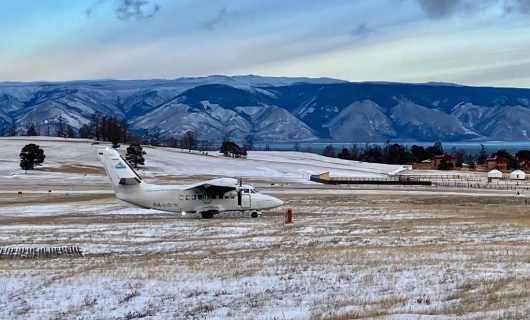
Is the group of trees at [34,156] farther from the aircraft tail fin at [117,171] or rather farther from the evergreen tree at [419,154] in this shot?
the evergreen tree at [419,154]

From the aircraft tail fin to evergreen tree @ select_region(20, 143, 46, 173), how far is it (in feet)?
225

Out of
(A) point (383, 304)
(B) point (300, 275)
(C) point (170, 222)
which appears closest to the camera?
(A) point (383, 304)

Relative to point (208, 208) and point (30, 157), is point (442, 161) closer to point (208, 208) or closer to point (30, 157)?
point (30, 157)

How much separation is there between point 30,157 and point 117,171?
231 feet

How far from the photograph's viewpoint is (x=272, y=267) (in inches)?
738

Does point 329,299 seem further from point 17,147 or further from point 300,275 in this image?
point 17,147

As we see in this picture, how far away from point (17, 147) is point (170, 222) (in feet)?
380

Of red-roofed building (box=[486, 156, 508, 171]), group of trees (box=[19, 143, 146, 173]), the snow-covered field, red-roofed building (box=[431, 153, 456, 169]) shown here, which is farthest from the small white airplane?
red-roofed building (box=[486, 156, 508, 171])

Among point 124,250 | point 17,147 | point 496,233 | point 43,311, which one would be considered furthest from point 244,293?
point 17,147

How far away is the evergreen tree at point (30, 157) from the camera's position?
9994 cm

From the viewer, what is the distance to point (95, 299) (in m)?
15.0

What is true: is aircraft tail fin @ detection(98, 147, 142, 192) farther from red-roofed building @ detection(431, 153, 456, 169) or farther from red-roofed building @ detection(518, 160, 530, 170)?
red-roofed building @ detection(518, 160, 530, 170)

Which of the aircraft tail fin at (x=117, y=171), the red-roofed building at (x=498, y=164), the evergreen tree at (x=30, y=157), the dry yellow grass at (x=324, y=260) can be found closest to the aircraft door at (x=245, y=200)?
the dry yellow grass at (x=324, y=260)

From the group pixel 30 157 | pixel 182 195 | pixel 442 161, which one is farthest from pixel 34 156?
pixel 442 161
